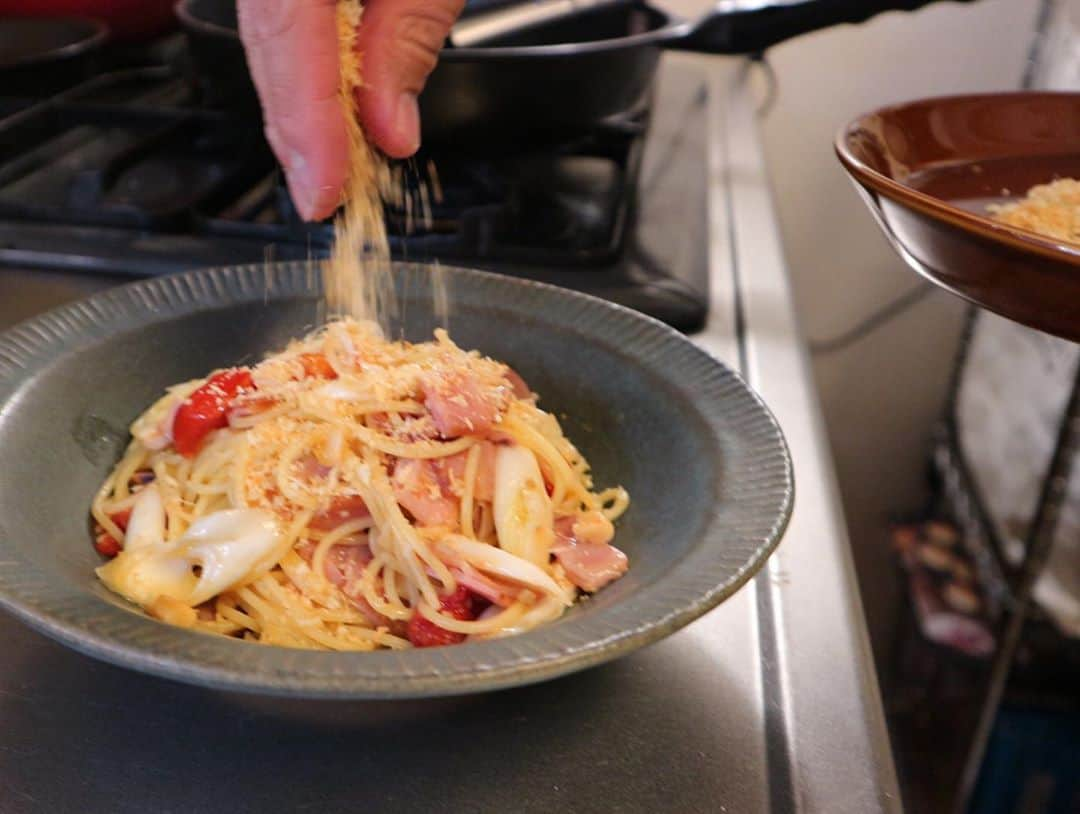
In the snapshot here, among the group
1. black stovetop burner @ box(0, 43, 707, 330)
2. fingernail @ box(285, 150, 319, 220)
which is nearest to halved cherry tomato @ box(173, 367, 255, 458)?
fingernail @ box(285, 150, 319, 220)

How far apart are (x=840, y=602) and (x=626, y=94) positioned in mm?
618

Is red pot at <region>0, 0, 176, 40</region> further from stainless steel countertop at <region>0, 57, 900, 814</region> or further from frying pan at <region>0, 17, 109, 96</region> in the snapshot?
stainless steel countertop at <region>0, 57, 900, 814</region>

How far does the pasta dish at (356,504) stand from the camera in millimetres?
554

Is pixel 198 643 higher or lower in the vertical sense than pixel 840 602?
higher

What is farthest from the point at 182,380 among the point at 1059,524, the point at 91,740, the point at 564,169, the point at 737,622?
the point at 1059,524

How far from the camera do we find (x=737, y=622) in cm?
60

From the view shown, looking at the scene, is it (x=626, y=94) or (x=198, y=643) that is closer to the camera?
(x=198, y=643)

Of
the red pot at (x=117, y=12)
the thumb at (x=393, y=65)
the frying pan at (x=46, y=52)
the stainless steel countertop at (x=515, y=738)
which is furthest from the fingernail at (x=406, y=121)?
the red pot at (x=117, y=12)

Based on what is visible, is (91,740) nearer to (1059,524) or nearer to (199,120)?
(199,120)

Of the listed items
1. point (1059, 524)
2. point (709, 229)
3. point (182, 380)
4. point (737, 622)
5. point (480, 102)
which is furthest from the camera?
point (1059, 524)

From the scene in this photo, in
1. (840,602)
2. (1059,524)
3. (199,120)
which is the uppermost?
(199,120)

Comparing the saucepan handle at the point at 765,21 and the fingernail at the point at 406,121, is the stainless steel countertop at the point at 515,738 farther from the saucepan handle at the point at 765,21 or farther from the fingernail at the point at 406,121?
the saucepan handle at the point at 765,21

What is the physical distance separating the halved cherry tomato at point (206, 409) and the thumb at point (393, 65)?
0.19 m

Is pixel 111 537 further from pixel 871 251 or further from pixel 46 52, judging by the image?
pixel 871 251
